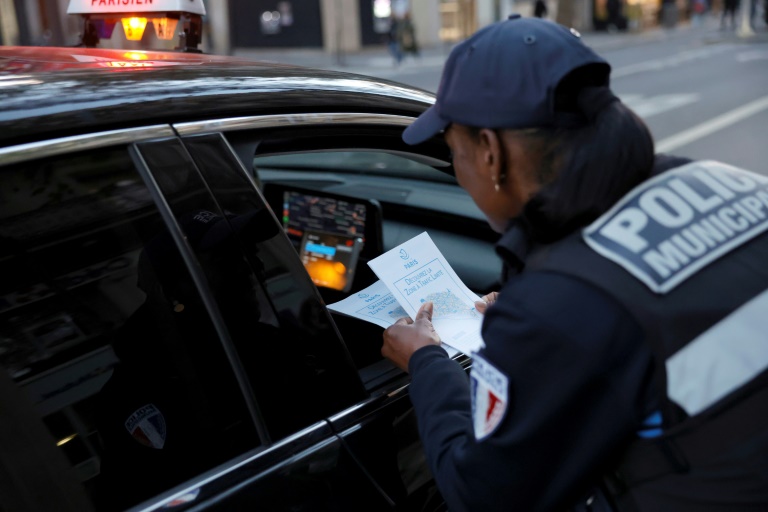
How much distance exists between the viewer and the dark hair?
1.26 meters

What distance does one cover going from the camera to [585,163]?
1261mm

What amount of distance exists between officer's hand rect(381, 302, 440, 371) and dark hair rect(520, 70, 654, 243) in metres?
0.46

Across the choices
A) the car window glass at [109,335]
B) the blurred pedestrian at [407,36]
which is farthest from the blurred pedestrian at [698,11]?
the car window glass at [109,335]

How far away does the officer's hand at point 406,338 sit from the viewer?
1.69 meters

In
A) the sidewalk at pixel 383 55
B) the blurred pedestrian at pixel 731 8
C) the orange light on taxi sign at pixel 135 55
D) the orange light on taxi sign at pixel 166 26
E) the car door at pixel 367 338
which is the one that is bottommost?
the sidewalk at pixel 383 55

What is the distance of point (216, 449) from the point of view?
144cm

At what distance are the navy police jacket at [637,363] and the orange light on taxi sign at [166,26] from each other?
1728mm

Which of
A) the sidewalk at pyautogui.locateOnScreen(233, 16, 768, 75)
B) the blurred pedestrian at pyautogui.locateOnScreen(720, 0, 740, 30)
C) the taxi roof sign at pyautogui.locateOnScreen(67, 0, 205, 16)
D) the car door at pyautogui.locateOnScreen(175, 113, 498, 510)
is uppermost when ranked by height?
the taxi roof sign at pyautogui.locateOnScreen(67, 0, 205, 16)

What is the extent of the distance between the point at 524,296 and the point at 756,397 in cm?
37

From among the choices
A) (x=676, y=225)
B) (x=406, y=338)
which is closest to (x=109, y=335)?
(x=406, y=338)

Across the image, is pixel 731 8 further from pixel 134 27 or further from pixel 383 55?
pixel 134 27

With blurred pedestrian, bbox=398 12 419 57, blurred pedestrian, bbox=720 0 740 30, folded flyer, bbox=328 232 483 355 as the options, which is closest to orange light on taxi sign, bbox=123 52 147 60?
folded flyer, bbox=328 232 483 355

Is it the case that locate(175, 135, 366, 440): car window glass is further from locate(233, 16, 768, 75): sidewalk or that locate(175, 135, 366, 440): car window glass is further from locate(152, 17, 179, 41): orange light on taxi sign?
locate(233, 16, 768, 75): sidewalk

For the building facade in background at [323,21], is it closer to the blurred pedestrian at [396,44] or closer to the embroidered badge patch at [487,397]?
the blurred pedestrian at [396,44]
